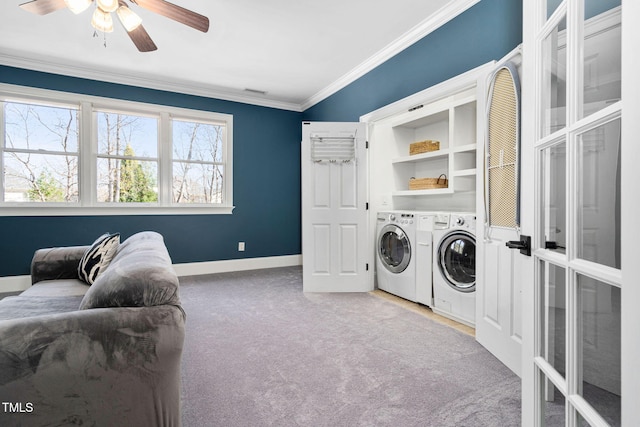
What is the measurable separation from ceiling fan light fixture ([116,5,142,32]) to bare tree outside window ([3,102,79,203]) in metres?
2.61

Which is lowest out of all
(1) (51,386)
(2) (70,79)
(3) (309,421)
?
(3) (309,421)

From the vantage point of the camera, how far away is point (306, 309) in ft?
10.8

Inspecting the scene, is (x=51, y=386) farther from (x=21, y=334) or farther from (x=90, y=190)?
(x=90, y=190)

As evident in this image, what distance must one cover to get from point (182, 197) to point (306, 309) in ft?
9.24

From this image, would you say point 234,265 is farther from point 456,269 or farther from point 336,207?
point 456,269

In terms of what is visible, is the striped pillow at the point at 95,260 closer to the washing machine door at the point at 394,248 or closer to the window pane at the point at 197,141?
the window pane at the point at 197,141

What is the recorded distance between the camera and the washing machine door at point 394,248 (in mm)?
3611

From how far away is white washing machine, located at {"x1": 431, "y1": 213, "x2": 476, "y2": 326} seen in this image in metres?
2.88

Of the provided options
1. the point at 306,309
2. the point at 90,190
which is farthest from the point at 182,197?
the point at 306,309

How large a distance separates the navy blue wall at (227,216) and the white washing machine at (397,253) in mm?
2122

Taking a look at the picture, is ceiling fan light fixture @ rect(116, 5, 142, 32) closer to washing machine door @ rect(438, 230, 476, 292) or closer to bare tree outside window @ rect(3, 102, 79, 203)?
bare tree outside window @ rect(3, 102, 79, 203)

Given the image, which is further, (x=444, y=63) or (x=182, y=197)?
(x=182, y=197)

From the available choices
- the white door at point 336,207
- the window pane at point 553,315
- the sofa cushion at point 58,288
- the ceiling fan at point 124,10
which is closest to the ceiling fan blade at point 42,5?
the ceiling fan at point 124,10

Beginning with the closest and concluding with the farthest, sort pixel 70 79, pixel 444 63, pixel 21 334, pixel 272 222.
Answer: pixel 21 334 → pixel 444 63 → pixel 70 79 → pixel 272 222
